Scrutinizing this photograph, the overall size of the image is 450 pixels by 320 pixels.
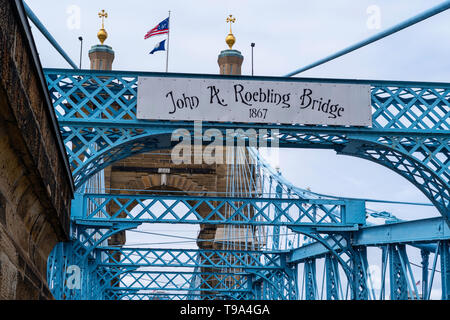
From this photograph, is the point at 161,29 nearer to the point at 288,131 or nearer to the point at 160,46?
the point at 160,46

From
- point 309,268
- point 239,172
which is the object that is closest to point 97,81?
point 309,268

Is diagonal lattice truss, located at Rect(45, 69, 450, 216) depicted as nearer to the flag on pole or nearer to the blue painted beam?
the blue painted beam

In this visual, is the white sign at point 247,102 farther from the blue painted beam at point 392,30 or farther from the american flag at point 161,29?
the american flag at point 161,29

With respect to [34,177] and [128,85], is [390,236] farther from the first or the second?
[34,177]

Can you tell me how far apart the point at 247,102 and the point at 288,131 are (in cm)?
108

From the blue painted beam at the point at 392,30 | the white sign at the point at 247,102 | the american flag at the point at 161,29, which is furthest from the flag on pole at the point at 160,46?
the white sign at the point at 247,102

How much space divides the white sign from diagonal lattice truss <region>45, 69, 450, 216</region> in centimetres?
17

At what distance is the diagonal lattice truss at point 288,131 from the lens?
1645cm

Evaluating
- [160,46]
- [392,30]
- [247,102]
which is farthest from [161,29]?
[392,30]

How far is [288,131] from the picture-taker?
1689cm

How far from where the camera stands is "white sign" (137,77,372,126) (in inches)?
655

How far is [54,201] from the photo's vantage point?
4.25 m

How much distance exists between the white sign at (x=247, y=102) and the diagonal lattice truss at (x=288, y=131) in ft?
0.56
